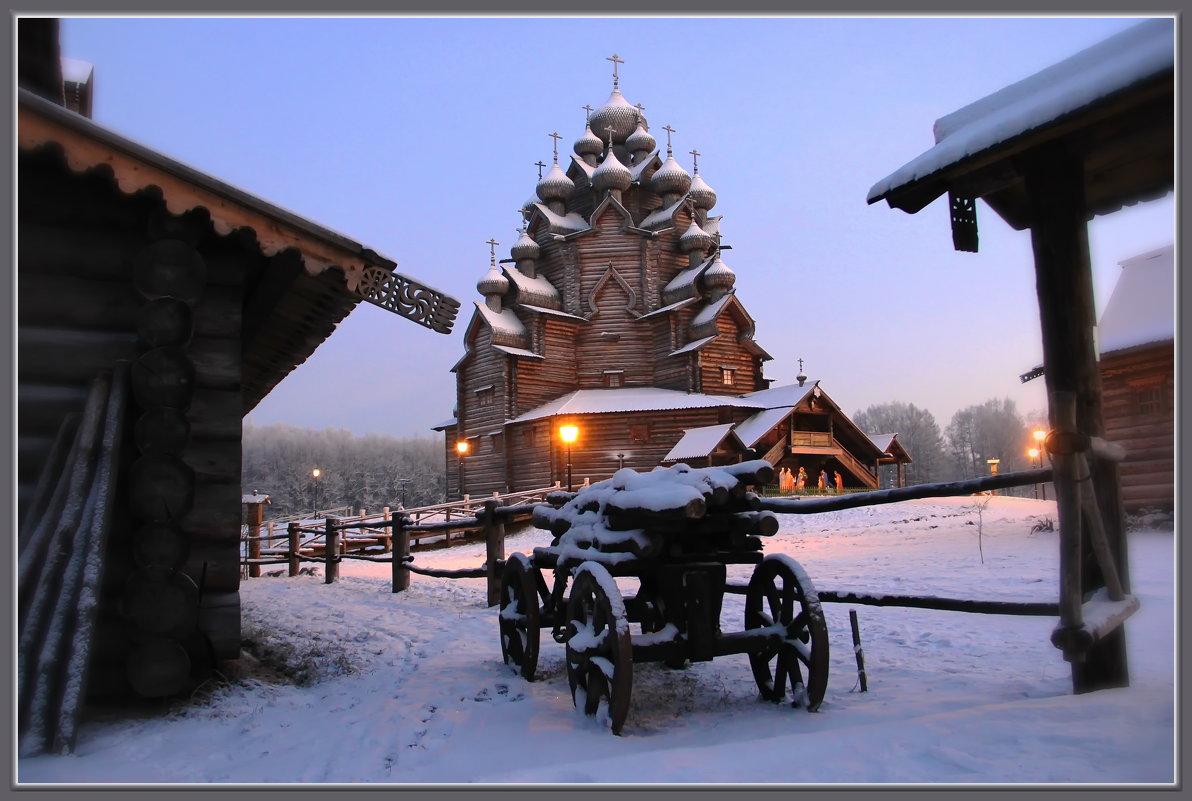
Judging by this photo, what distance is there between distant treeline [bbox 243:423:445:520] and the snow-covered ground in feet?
206

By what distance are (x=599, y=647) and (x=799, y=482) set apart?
27.3 meters

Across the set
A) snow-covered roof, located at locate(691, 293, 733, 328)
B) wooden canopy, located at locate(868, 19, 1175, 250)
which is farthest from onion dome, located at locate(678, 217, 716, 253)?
wooden canopy, located at locate(868, 19, 1175, 250)

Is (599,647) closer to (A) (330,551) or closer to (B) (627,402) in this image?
(A) (330,551)

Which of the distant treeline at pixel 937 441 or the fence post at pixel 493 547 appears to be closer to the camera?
the fence post at pixel 493 547

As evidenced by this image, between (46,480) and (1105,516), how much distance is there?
6331mm

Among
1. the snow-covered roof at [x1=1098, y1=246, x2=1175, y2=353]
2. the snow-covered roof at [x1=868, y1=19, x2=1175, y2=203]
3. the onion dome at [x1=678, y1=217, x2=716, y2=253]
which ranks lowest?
the snow-covered roof at [x1=868, y1=19, x2=1175, y2=203]

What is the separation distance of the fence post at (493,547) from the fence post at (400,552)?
7.71 feet

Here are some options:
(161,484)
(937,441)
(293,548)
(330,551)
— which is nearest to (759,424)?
(293,548)

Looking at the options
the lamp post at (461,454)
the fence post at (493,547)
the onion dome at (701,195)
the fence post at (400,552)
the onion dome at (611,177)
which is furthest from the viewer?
the onion dome at (701,195)

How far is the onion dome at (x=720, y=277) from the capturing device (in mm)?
33781

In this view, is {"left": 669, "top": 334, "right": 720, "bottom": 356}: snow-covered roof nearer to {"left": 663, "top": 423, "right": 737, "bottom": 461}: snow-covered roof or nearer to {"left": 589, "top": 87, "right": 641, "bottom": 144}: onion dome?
{"left": 663, "top": 423, "right": 737, "bottom": 461}: snow-covered roof

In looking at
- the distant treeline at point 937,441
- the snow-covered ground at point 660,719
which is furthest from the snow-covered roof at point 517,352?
the distant treeline at point 937,441

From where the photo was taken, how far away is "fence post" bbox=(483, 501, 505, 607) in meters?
9.63

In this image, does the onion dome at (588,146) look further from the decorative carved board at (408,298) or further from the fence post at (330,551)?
the decorative carved board at (408,298)
